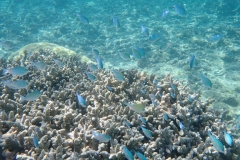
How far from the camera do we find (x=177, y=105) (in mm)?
4770

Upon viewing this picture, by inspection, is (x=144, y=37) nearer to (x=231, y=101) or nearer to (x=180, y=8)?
(x=180, y=8)

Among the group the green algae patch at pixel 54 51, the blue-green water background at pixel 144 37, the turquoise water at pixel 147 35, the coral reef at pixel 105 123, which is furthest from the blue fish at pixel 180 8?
the green algae patch at pixel 54 51

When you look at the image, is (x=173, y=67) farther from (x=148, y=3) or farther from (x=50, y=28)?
(x=148, y=3)

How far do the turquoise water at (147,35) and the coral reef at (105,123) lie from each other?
2.45 m

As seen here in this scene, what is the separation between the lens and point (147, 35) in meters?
10.1

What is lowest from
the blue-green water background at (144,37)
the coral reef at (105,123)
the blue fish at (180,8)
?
the blue-green water background at (144,37)

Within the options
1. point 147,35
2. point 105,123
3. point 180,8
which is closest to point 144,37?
point 147,35

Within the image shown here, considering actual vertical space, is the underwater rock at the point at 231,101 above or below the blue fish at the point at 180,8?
below

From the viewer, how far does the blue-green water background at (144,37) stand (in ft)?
40.2

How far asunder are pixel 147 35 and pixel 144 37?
7.44 m

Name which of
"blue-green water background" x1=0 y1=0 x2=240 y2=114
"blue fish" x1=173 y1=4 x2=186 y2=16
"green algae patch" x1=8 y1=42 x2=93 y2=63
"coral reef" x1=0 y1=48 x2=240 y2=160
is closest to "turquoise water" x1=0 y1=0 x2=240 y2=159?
"blue-green water background" x1=0 y1=0 x2=240 y2=114

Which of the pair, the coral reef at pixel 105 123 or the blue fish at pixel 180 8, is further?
the blue fish at pixel 180 8

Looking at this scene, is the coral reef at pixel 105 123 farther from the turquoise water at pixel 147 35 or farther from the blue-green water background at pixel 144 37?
the blue-green water background at pixel 144 37

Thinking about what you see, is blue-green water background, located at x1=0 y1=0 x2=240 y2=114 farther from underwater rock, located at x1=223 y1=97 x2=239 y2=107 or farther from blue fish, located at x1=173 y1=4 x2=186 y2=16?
blue fish, located at x1=173 y1=4 x2=186 y2=16
